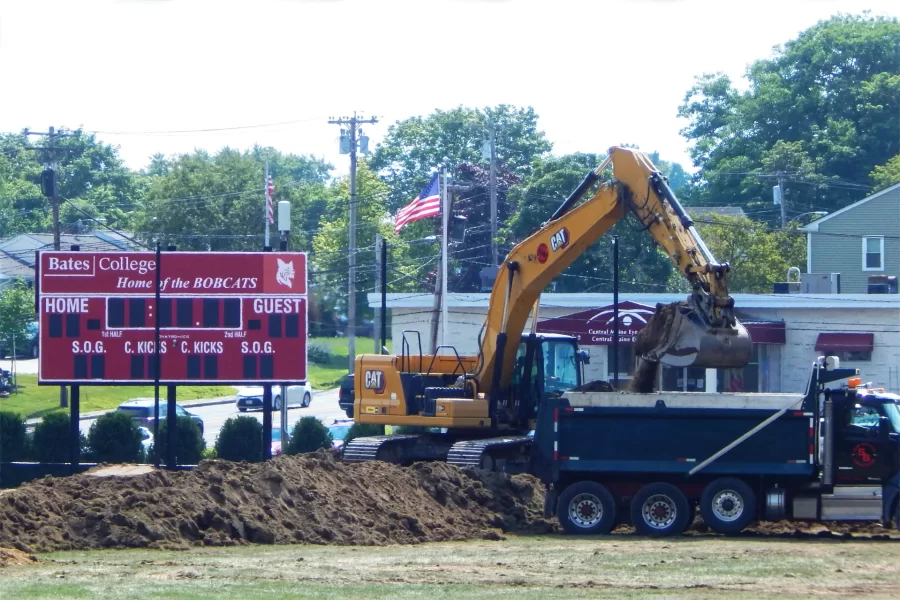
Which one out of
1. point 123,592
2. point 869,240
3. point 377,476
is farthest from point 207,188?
point 123,592

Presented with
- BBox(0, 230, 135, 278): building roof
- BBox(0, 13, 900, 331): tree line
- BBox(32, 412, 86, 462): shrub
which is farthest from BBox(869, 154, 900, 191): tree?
BBox(32, 412, 86, 462): shrub

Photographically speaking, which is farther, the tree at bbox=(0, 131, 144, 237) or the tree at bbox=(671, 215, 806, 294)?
the tree at bbox=(0, 131, 144, 237)

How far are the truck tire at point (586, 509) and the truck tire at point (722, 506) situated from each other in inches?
53.0

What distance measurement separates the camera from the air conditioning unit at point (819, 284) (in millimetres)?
45875

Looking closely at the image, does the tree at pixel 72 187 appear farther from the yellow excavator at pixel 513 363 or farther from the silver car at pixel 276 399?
the yellow excavator at pixel 513 363

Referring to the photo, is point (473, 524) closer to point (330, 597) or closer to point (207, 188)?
point (330, 597)

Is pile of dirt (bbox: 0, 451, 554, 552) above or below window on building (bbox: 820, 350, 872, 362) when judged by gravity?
below

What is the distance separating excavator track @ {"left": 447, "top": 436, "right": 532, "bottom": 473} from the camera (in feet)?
65.6

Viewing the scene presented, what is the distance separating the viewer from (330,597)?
39.8 feet

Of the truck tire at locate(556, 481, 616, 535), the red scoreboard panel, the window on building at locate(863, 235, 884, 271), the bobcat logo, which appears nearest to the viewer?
the truck tire at locate(556, 481, 616, 535)

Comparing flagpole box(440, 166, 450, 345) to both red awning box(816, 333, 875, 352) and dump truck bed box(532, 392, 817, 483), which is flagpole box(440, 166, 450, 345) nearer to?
red awning box(816, 333, 875, 352)

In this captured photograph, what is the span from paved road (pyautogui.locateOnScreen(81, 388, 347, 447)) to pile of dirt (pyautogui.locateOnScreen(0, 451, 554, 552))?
2767cm

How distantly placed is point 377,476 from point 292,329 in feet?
29.0

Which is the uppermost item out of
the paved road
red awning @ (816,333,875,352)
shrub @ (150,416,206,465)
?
red awning @ (816,333,875,352)
